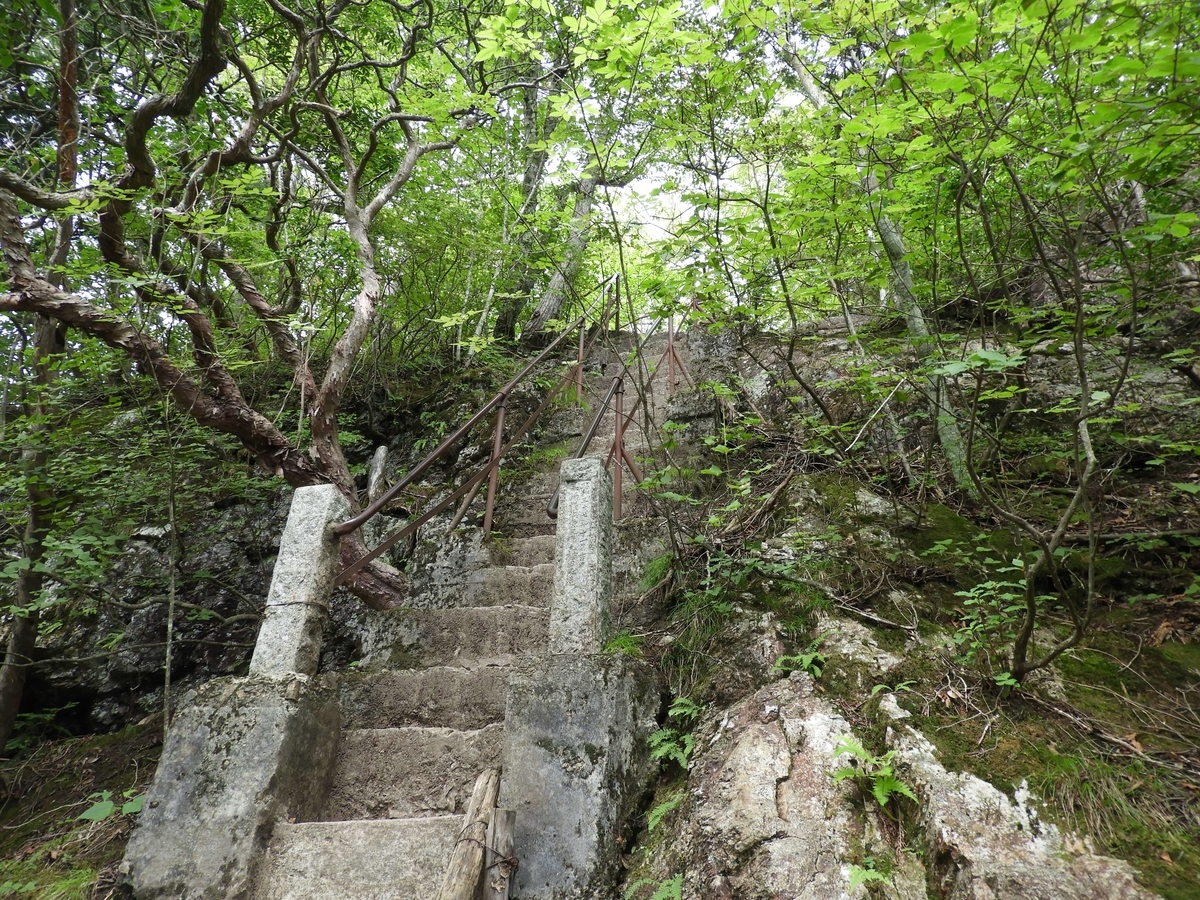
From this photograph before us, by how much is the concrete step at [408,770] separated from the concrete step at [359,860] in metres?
0.29

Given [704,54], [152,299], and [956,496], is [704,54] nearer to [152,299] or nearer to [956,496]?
[956,496]

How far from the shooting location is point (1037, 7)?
192cm

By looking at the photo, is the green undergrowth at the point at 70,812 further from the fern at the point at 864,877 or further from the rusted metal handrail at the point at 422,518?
the fern at the point at 864,877

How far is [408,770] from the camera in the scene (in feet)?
9.57

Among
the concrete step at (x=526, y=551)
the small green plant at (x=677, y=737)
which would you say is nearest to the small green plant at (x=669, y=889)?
the small green plant at (x=677, y=737)

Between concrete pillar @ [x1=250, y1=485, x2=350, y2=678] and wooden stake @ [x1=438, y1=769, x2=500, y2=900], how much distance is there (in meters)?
1.15

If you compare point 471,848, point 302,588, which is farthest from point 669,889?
point 302,588

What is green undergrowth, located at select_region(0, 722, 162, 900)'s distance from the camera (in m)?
3.18

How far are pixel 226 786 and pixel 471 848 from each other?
118 centimetres

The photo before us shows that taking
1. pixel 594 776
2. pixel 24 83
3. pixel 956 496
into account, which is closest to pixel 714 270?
pixel 956 496

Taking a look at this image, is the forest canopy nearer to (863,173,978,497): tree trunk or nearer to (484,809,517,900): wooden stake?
(863,173,978,497): tree trunk

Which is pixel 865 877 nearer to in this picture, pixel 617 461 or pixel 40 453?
pixel 617 461

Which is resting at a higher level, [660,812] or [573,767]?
[573,767]

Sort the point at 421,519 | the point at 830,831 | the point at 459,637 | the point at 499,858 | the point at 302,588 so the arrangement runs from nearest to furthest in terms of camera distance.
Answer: the point at 830,831 → the point at 499,858 → the point at 302,588 → the point at 421,519 → the point at 459,637
